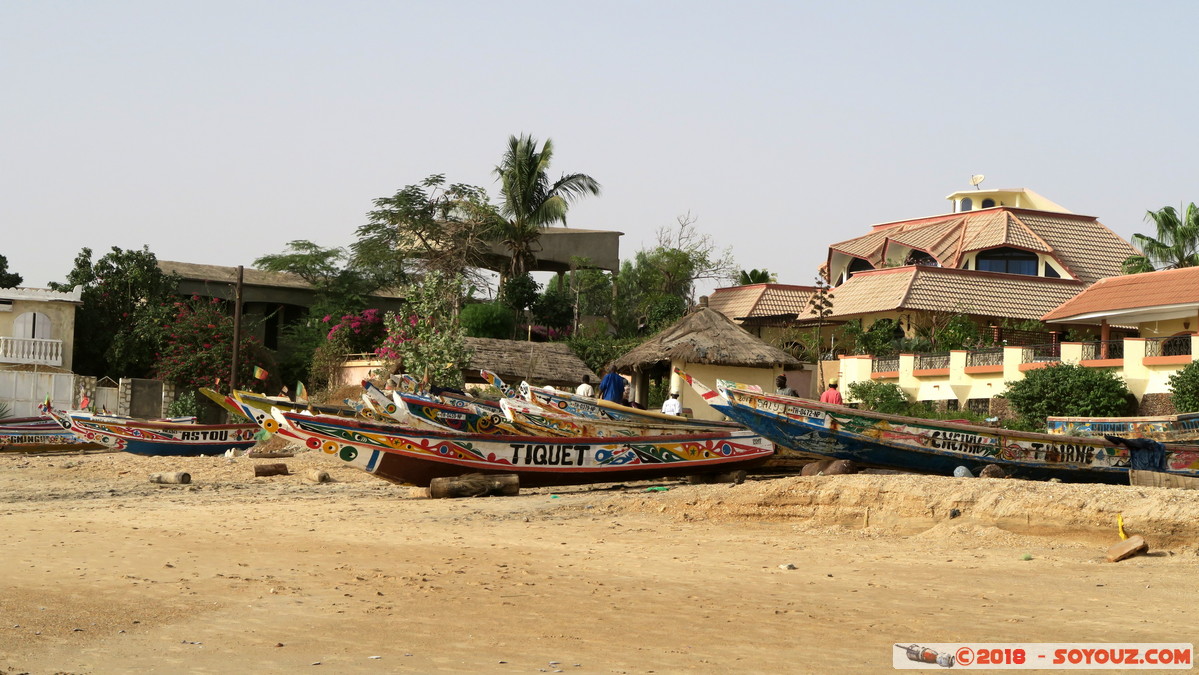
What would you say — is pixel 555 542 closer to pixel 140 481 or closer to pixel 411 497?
pixel 411 497

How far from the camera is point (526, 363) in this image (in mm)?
30688

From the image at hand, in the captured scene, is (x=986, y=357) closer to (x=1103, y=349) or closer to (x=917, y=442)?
(x=1103, y=349)

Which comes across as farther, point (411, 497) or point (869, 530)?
point (411, 497)

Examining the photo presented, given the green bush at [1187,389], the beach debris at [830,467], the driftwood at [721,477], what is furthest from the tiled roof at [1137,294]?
the driftwood at [721,477]

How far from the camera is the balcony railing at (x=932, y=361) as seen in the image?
28141 mm

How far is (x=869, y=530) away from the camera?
41.7ft

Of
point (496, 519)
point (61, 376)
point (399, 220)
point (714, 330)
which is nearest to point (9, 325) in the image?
point (61, 376)

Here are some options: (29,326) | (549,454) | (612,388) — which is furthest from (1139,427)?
(29,326)

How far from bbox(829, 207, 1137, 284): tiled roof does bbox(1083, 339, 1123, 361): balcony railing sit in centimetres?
1266

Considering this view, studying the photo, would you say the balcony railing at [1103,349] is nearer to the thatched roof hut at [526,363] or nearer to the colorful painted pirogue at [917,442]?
the colorful painted pirogue at [917,442]

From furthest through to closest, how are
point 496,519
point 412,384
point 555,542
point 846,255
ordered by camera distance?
1. point 846,255
2. point 412,384
3. point 496,519
4. point 555,542

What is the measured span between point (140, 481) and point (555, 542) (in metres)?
11.1

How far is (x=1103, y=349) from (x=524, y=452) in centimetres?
1399

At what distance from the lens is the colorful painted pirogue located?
15883mm
